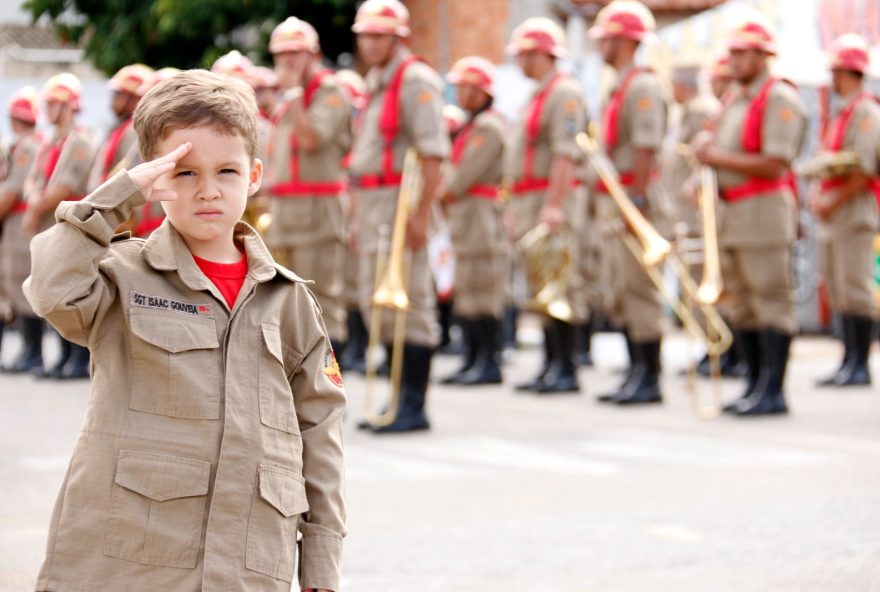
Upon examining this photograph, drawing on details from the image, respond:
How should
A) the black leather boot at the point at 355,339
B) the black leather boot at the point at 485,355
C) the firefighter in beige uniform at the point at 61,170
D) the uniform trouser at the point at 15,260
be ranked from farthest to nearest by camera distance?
the black leather boot at the point at 355,339
the uniform trouser at the point at 15,260
the black leather boot at the point at 485,355
the firefighter in beige uniform at the point at 61,170

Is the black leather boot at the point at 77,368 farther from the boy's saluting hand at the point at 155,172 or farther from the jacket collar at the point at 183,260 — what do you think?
the boy's saluting hand at the point at 155,172

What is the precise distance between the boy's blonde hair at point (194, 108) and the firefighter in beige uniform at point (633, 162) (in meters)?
7.18

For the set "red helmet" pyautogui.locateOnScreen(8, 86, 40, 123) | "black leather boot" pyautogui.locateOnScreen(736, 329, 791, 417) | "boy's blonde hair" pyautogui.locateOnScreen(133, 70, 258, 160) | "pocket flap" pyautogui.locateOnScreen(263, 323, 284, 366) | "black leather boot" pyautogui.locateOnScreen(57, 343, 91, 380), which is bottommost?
"black leather boot" pyautogui.locateOnScreen(57, 343, 91, 380)

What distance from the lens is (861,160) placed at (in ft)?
35.5

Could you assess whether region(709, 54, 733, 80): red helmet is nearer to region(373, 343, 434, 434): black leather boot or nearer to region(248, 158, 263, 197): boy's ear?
region(373, 343, 434, 434): black leather boot

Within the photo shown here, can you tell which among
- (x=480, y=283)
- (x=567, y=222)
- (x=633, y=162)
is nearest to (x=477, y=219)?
(x=480, y=283)

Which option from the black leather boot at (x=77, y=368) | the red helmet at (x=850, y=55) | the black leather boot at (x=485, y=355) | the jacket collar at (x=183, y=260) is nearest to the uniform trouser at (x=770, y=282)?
the red helmet at (x=850, y=55)

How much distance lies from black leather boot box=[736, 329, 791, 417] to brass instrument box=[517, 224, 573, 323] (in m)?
1.48

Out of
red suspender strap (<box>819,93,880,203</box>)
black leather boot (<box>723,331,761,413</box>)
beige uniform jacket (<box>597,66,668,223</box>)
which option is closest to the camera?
beige uniform jacket (<box>597,66,668,223</box>)

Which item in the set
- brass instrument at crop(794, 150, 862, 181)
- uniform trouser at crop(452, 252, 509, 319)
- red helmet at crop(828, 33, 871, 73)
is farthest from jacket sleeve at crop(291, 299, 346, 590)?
uniform trouser at crop(452, 252, 509, 319)

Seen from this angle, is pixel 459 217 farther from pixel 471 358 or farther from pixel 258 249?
pixel 258 249

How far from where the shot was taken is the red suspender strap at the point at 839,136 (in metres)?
11.0

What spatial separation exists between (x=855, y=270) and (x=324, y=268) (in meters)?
3.92

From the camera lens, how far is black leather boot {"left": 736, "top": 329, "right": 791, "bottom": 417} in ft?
30.3
